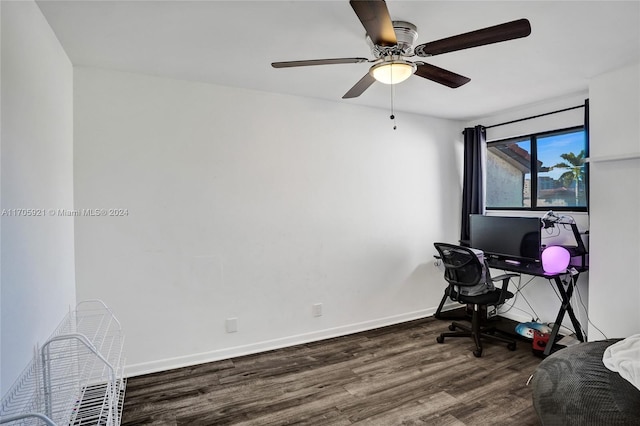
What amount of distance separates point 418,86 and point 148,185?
246cm

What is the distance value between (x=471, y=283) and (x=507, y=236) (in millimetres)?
724

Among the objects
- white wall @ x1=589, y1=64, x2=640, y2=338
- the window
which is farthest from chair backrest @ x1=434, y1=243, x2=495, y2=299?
the window

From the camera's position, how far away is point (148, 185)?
9.02ft

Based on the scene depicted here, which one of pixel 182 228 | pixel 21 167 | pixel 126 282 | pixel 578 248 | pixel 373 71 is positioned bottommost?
pixel 126 282

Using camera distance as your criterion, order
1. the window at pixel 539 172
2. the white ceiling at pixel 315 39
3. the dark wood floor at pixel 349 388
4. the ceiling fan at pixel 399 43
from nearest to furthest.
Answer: the ceiling fan at pixel 399 43, the white ceiling at pixel 315 39, the dark wood floor at pixel 349 388, the window at pixel 539 172

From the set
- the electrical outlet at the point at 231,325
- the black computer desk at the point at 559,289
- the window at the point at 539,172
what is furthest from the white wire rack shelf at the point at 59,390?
the window at the point at 539,172

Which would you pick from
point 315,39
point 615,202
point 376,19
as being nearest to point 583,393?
point 615,202

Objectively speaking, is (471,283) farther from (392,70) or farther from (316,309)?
(392,70)

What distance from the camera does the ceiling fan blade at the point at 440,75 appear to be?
2059mm

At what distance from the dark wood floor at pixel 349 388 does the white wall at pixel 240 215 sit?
278mm

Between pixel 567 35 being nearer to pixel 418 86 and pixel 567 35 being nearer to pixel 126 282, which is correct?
pixel 418 86

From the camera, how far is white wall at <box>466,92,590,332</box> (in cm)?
329

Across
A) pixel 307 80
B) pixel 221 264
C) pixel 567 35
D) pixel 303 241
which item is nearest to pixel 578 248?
pixel 567 35

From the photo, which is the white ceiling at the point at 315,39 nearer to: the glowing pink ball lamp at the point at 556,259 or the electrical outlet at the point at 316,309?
the glowing pink ball lamp at the point at 556,259
